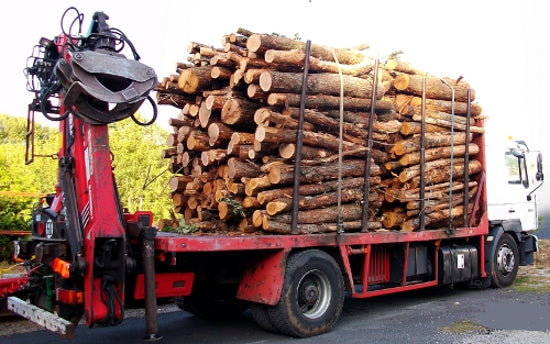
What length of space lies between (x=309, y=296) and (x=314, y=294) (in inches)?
3.6

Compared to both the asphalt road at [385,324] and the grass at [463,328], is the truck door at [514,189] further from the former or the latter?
the grass at [463,328]

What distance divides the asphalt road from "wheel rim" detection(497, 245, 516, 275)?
28.7 inches

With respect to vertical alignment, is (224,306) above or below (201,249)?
below

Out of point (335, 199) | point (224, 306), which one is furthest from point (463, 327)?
point (224, 306)

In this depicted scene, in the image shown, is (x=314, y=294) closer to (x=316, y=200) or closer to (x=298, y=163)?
(x=316, y=200)

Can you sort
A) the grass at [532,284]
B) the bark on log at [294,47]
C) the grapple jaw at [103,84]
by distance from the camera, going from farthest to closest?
the grass at [532,284] → the bark on log at [294,47] → the grapple jaw at [103,84]

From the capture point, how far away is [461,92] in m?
10.1

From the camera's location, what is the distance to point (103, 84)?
578 cm

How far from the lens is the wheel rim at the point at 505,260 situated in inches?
418

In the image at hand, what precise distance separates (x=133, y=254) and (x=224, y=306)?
2.71 m

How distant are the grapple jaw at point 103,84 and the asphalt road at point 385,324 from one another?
117 inches

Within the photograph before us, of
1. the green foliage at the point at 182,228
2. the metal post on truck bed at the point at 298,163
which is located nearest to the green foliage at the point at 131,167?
the green foliage at the point at 182,228

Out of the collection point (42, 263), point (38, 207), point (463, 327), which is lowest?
point (463, 327)

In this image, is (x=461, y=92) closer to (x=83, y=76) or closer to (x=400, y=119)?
(x=400, y=119)
